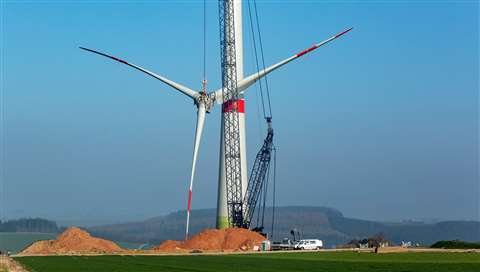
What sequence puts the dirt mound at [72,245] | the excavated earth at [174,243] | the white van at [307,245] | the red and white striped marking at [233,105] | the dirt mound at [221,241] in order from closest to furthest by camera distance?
the dirt mound at [72,245], the excavated earth at [174,243], the dirt mound at [221,241], the white van at [307,245], the red and white striped marking at [233,105]

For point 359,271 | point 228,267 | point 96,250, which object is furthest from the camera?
point 96,250

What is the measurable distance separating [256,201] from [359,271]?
73651 mm

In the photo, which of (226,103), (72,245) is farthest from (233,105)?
(72,245)

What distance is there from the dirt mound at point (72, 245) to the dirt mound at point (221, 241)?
8.02 m

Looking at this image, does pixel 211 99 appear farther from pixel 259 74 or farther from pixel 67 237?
pixel 67 237

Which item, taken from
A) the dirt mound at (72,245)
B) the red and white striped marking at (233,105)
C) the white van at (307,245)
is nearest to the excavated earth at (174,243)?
the dirt mound at (72,245)

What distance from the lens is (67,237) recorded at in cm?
11962

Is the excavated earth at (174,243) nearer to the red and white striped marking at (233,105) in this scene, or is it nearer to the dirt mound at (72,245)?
the dirt mound at (72,245)

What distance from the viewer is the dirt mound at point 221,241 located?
118062mm

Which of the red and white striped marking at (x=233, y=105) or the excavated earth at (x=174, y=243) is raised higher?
the red and white striped marking at (x=233, y=105)

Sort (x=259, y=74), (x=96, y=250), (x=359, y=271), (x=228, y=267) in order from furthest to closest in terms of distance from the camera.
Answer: (x=259, y=74) → (x=96, y=250) → (x=228, y=267) → (x=359, y=271)

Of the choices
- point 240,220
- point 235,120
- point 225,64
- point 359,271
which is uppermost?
point 225,64

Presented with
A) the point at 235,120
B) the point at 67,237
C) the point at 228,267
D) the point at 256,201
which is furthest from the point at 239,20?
the point at 228,267

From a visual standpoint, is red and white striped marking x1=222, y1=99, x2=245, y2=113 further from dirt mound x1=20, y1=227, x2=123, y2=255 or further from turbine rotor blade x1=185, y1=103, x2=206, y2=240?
dirt mound x1=20, y1=227, x2=123, y2=255
